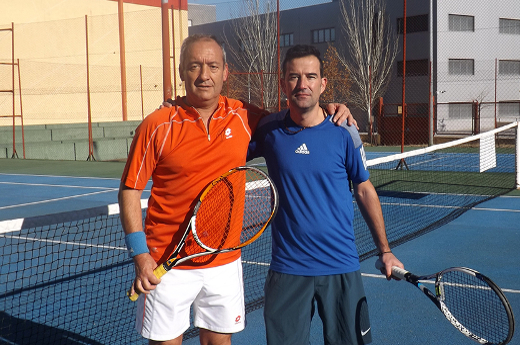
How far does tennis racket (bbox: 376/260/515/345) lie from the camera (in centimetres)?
250

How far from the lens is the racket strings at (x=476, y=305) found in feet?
8.52

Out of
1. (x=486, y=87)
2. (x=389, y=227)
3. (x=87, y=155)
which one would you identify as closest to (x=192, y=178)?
(x=389, y=227)

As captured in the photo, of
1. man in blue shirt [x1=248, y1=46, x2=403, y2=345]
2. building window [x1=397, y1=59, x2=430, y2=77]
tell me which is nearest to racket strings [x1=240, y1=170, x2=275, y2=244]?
man in blue shirt [x1=248, y1=46, x2=403, y2=345]

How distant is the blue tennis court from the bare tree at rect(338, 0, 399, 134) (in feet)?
68.1

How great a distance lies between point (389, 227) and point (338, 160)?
5.49 m

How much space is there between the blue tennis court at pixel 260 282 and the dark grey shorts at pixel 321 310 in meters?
1.48

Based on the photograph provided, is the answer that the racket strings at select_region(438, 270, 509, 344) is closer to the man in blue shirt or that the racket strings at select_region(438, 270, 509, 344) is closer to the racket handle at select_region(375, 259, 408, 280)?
the racket handle at select_region(375, 259, 408, 280)

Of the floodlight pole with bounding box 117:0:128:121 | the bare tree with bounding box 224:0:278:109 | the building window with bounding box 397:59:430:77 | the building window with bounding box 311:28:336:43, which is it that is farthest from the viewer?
the building window with bounding box 311:28:336:43

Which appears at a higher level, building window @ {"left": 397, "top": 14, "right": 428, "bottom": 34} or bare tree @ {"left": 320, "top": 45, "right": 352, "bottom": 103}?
building window @ {"left": 397, "top": 14, "right": 428, "bottom": 34}

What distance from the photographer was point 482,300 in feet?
9.52

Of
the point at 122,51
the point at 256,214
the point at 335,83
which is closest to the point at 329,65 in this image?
the point at 335,83

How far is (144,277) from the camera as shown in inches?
102

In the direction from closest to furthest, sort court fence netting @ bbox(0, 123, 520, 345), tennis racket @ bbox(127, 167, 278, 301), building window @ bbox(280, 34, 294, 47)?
tennis racket @ bbox(127, 167, 278, 301) → court fence netting @ bbox(0, 123, 520, 345) → building window @ bbox(280, 34, 294, 47)

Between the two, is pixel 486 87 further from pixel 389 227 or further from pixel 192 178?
pixel 192 178
